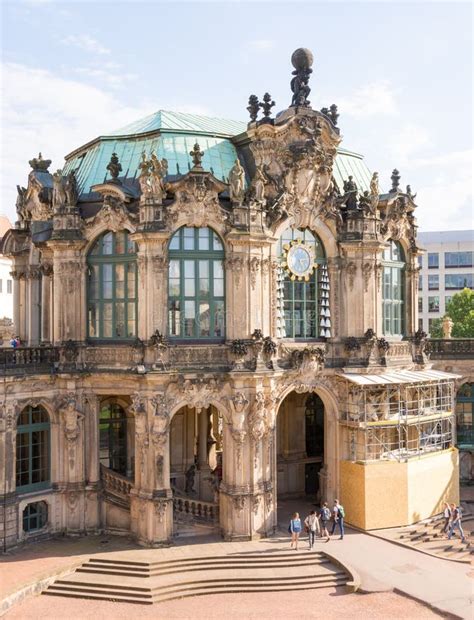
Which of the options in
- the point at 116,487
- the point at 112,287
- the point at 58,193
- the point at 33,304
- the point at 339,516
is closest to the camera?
the point at 339,516

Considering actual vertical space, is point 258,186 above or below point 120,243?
above

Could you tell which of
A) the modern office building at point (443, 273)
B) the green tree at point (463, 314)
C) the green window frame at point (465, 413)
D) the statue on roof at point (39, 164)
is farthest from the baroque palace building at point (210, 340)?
the modern office building at point (443, 273)

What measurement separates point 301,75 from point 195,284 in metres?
12.0

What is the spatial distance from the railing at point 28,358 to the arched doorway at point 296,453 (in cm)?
1344

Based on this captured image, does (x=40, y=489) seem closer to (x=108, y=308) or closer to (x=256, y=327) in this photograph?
(x=108, y=308)

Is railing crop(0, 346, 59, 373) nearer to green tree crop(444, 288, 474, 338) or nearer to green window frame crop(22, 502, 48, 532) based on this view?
green window frame crop(22, 502, 48, 532)

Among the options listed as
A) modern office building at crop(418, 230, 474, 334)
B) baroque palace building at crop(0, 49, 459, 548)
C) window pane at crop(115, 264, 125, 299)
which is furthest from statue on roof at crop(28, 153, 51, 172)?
modern office building at crop(418, 230, 474, 334)

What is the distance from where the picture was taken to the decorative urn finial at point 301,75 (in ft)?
114

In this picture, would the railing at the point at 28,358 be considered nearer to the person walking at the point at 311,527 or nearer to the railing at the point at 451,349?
the person walking at the point at 311,527

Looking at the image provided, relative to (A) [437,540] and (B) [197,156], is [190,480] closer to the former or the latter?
(A) [437,540]

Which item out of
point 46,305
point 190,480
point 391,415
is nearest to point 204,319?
point 46,305

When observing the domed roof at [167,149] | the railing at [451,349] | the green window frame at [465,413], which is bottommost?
the green window frame at [465,413]

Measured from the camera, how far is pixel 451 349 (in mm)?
44344

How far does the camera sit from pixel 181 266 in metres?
31.9
